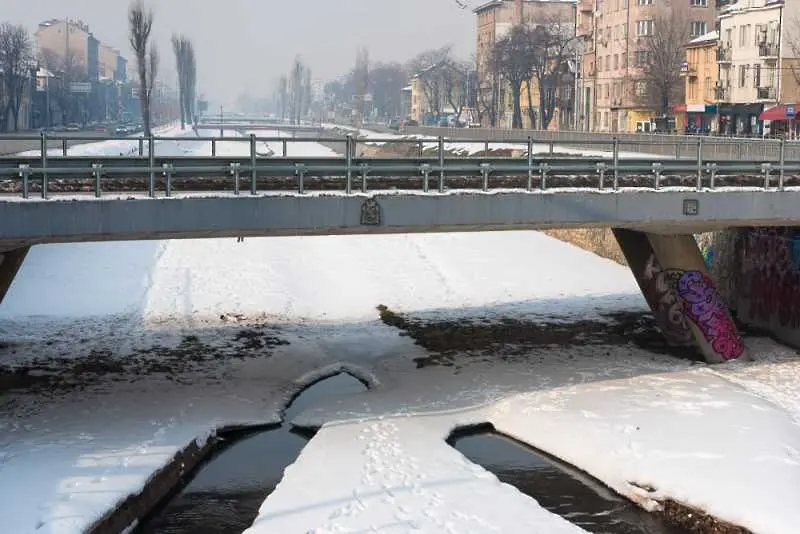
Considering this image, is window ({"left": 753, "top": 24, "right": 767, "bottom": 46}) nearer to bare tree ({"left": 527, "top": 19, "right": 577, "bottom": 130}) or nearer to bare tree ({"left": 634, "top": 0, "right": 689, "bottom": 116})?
bare tree ({"left": 634, "top": 0, "right": 689, "bottom": 116})

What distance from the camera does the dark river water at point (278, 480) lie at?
2042 cm

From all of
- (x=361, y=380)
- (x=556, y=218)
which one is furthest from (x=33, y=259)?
(x=556, y=218)

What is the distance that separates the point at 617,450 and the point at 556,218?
242 inches

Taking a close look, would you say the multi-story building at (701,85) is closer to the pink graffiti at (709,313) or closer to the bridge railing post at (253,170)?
the pink graffiti at (709,313)

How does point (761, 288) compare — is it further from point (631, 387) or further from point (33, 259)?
point (33, 259)

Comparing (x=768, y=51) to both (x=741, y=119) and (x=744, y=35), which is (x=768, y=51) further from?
(x=741, y=119)

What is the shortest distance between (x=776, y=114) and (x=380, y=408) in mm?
57624

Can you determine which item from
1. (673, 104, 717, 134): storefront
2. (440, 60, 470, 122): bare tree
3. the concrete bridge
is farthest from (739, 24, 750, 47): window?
(440, 60, 470, 122): bare tree

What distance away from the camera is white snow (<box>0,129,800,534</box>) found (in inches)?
806

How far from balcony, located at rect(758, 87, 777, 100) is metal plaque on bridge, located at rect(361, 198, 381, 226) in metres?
61.7

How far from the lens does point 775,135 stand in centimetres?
7506

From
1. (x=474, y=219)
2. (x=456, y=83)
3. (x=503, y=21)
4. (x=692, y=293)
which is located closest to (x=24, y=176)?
(x=474, y=219)

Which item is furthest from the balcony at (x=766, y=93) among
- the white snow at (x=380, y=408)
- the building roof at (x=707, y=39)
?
the white snow at (x=380, y=408)

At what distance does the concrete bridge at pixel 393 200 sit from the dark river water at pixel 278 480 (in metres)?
4.90
